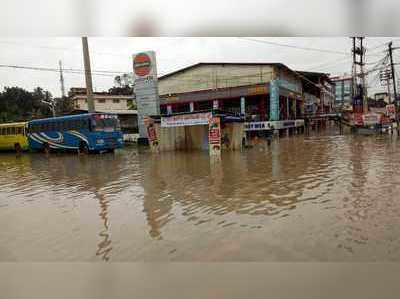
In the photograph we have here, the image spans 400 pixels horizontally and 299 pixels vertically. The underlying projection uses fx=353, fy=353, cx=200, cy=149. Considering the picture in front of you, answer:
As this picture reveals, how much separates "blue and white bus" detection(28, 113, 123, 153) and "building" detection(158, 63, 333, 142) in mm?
12531

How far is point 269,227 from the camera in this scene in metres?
5.32

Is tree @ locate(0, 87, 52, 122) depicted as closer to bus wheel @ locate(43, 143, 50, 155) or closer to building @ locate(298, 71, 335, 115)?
bus wheel @ locate(43, 143, 50, 155)

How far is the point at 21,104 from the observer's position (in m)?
45.3

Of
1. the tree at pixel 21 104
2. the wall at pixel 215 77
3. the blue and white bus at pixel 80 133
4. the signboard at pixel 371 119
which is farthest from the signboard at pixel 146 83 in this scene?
the tree at pixel 21 104

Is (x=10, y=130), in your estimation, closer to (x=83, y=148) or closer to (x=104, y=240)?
(x=83, y=148)

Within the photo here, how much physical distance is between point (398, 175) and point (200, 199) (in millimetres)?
5672

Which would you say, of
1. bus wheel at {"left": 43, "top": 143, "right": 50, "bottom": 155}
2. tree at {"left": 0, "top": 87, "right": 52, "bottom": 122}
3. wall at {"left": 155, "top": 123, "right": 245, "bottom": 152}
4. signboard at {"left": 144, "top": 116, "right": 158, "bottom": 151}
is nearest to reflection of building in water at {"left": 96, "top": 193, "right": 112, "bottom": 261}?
signboard at {"left": 144, "top": 116, "right": 158, "bottom": 151}

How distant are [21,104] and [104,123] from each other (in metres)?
30.0

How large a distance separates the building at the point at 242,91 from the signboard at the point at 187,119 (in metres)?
11.6

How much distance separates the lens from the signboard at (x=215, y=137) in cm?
1703

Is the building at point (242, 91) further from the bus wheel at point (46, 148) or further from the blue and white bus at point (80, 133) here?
the bus wheel at point (46, 148)

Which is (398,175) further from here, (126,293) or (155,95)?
(155,95)

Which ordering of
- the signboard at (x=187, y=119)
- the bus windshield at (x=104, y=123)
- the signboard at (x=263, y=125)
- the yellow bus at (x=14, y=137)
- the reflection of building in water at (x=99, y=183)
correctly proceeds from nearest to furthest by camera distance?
the reflection of building in water at (x=99, y=183) < the signboard at (x=187, y=119) < the bus windshield at (x=104, y=123) < the yellow bus at (x=14, y=137) < the signboard at (x=263, y=125)

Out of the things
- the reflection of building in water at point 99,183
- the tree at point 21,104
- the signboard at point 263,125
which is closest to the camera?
the reflection of building in water at point 99,183
